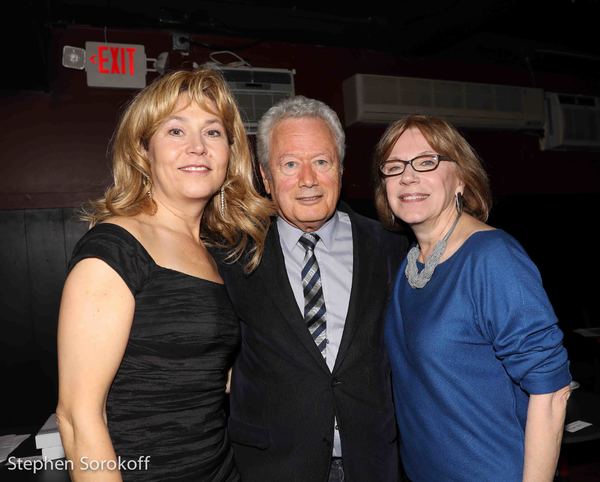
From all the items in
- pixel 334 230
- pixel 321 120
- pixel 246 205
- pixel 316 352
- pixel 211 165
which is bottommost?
pixel 316 352

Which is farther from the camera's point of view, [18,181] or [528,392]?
[18,181]

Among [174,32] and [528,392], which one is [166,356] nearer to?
[528,392]

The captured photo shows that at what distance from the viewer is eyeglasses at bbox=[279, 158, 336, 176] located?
6.27 feet

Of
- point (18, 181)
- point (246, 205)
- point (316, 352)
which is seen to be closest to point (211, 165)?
point (246, 205)

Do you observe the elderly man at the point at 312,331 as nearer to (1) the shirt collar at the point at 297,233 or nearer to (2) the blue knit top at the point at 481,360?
(1) the shirt collar at the point at 297,233

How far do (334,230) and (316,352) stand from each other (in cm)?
54

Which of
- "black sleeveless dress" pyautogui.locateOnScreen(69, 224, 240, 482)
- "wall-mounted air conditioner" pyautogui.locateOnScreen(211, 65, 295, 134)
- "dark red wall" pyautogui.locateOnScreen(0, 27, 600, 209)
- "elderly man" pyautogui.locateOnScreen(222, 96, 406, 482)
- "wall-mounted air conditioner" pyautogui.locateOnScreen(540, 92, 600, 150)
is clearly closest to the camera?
"black sleeveless dress" pyautogui.locateOnScreen(69, 224, 240, 482)

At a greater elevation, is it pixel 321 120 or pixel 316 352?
pixel 321 120

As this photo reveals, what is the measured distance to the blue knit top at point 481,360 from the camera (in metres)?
1.31

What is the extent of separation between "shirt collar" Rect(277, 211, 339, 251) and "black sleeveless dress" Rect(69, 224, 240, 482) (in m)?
0.57

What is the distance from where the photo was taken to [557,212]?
6059 millimetres

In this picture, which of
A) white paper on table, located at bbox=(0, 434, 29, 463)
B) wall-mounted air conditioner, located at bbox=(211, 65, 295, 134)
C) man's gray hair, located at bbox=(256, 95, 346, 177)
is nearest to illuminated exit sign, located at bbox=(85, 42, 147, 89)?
wall-mounted air conditioner, located at bbox=(211, 65, 295, 134)

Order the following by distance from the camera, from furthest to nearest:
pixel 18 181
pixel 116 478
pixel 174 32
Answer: pixel 174 32 < pixel 18 181 < pixel 116 478

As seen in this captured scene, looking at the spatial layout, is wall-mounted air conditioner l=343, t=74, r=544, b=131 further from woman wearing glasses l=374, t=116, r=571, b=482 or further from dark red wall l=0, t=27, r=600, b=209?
woman wearing glasses l=374, t=116, r=571, b=482
